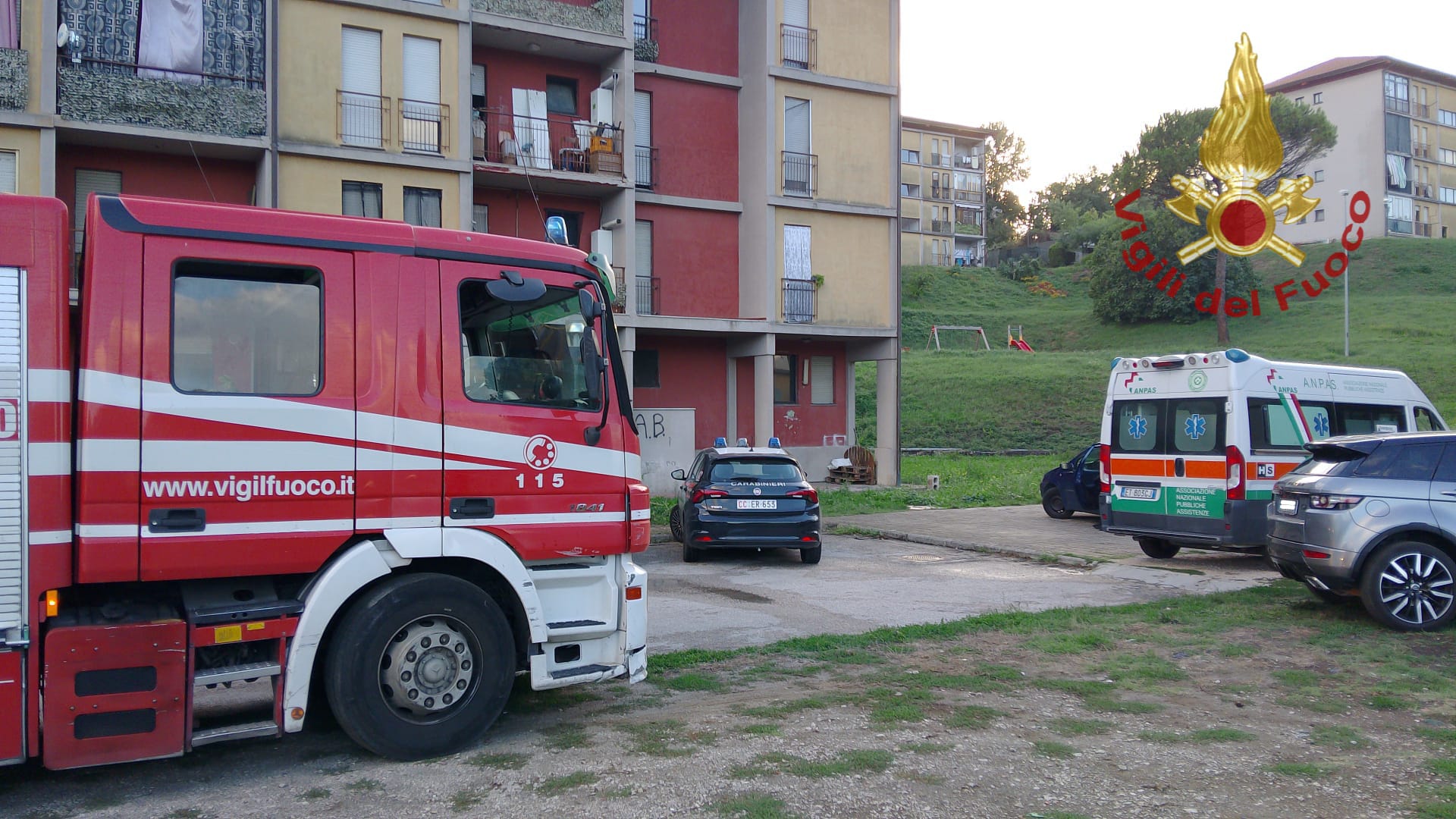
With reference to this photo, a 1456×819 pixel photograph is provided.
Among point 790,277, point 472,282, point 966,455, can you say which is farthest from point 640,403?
point 472,282

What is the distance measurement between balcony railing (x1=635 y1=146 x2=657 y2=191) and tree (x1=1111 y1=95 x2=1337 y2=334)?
1078 inches

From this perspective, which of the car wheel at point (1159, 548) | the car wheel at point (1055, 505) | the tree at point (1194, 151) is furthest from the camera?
the tree at point (1194, 151)

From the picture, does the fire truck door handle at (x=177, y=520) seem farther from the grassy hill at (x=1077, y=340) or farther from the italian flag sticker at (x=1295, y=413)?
the grassy hill at (x=1077, y=340)

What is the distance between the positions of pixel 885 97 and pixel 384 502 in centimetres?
2434

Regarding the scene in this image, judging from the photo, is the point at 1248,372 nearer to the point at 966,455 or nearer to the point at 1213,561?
the point at 1213,561

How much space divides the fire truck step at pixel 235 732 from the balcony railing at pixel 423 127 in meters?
17.5

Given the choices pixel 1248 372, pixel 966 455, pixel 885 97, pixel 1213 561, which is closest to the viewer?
pixel 1248 372

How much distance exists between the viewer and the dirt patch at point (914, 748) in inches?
197

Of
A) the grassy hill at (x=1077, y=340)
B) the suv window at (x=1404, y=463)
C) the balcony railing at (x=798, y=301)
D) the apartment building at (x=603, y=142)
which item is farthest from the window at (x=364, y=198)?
the grassy hill at (x=1077, y=340)

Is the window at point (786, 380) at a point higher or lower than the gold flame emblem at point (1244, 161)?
lower

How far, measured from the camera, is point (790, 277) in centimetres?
2617

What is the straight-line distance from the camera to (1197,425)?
12.9 metres

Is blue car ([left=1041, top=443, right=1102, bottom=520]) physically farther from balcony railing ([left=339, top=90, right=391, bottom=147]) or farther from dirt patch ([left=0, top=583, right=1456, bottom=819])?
balcony railing ([left=339, top=90, right=391, bottom=147])

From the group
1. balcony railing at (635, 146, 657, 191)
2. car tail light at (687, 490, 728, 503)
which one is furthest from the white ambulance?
balcony railing at (635, 146, 657, 191)
